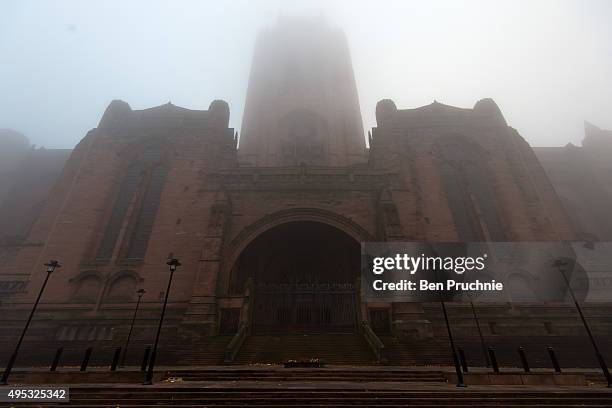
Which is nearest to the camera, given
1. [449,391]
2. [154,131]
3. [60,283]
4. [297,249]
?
[449,391]

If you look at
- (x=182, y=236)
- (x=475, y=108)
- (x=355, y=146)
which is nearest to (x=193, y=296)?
(x=182, y=236)

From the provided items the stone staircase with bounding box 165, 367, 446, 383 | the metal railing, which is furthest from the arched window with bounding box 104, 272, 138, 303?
the metal railing

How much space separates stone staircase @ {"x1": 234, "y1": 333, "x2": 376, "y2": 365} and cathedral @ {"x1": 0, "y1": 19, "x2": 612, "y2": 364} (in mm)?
114

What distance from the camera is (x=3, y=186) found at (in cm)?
3641

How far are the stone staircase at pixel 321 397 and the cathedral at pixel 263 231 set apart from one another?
21.6 feet

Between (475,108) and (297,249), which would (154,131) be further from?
(475,108)

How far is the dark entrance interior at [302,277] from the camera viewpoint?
68.5 ft

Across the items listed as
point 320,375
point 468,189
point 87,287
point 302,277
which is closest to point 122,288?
point 87,287

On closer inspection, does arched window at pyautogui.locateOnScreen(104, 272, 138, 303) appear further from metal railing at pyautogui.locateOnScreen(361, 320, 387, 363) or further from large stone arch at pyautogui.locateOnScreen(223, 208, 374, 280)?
metal railing at pyautogui.locateOnScreen(361, 320, 387, 363)

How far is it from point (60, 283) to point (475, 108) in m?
34.7

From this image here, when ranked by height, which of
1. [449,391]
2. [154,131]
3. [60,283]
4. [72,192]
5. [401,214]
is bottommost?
[449,391]

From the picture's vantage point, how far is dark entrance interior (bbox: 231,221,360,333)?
20875 millimetres

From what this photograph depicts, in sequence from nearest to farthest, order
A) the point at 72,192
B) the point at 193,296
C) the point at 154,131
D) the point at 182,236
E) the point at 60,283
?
the point at 193,296, the point at 60,283, the point at 182,236, the point at 72,192, the point at 154,131

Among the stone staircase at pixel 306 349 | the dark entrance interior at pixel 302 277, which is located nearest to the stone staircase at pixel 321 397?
the stone staircase at pixel 306 349
